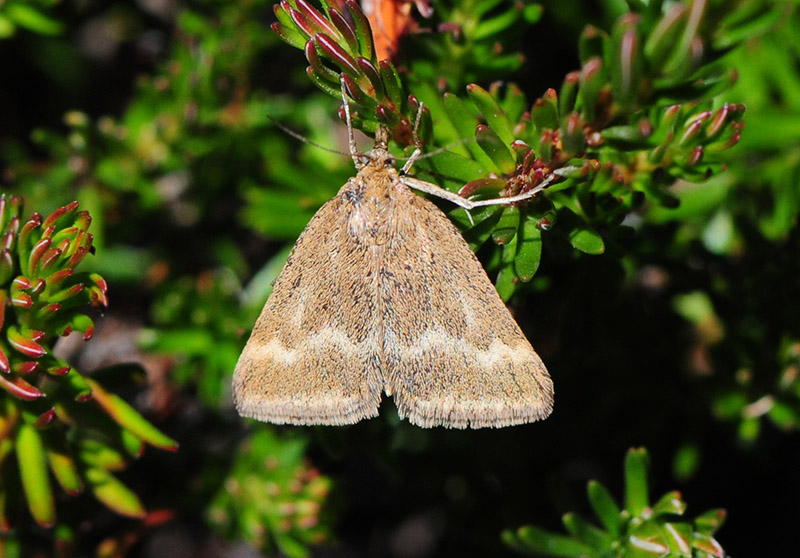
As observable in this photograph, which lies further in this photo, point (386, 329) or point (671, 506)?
point (386, 329)

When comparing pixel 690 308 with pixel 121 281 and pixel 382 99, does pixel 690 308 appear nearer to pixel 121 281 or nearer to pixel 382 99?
pixel 382 99

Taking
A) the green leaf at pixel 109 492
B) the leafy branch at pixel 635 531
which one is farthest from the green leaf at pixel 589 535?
the green leaf at pixel 109 492

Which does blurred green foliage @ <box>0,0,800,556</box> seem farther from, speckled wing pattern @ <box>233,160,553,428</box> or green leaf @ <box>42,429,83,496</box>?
speckled wing pattern @ <box>233,160,553,428</box>

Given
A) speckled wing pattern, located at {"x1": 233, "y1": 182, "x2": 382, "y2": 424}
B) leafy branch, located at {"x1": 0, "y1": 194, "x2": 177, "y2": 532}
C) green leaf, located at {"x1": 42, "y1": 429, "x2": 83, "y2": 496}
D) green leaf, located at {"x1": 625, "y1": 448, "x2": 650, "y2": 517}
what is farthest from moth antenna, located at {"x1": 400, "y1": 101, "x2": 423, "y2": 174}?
green leaf, located at {"x1": 42, "y1": 429, "x2": 83, "y2": 496}

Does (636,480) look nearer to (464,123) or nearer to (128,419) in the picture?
(464,123)

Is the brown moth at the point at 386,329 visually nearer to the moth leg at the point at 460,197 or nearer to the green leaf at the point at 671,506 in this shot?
the moth leg at the point at 460,197

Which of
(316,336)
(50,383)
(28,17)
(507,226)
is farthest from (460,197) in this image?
(28,17)

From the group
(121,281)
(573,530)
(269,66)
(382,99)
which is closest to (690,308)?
(573,530)
